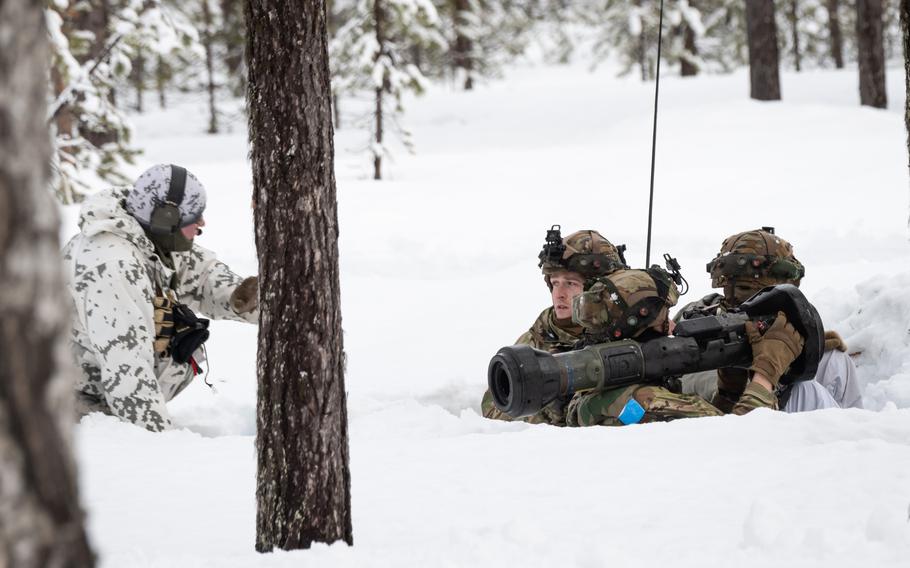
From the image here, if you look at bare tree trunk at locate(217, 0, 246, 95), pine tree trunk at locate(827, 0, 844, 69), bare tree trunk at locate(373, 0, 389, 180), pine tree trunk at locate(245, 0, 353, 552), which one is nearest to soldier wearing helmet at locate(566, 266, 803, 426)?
pine tree trunk at locate(245, 0, 353, 552)

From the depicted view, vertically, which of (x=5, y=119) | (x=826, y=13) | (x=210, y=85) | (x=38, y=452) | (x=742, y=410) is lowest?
(x=742, y=410)

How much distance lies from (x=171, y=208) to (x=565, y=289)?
2.07m

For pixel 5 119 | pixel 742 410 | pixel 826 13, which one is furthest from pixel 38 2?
pixel 826 13

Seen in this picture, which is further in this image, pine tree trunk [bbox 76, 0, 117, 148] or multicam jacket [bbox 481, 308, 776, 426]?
pine tree trunk [bbox 76, 0, 117, 148]

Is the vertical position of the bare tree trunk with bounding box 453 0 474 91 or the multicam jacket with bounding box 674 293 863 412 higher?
the bare tree trunk with bounding box 453 0 474 91

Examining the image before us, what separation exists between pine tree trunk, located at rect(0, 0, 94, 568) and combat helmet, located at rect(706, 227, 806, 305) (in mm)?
4413

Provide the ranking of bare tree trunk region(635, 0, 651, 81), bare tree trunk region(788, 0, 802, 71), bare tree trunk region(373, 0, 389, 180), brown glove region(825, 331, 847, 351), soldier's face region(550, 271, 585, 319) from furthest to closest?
bare tree trunk region(635, 0, 651, 81) → bare tree trunk region(788, 0, 802, 71) → bare tree trunk region(373, 0, 389, 180) → soldier's face region(550, 271, 585, 319) → brown glove region(825, 331, 847, 351)

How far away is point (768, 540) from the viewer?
257 cm

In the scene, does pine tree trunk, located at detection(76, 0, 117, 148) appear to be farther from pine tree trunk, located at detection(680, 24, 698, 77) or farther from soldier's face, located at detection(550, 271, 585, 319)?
pine tree trunk, located at detection(680, 24, 698, 77)

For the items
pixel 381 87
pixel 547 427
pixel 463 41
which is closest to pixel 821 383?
pixel 547 427

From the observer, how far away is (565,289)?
525 centimetres

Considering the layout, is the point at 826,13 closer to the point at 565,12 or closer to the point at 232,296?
the point at 565,12

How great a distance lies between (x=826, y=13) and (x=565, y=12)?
367 inches

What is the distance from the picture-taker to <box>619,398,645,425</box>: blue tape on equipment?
4.48 meters
